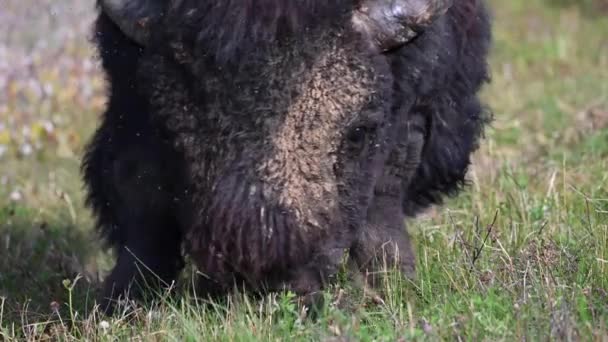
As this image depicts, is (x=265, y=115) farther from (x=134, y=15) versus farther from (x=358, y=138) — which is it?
(x=134, y=15)

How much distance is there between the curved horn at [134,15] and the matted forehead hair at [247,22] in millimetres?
265

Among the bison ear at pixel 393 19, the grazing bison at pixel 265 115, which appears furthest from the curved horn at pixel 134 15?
the bison ear at pixel 393 19

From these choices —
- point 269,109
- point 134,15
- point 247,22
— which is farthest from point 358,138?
point 134,15

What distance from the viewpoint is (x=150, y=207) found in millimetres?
4758

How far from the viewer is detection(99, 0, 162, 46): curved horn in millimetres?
4312

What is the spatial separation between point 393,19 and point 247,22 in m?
0.58

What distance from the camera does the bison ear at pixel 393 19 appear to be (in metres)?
4.22

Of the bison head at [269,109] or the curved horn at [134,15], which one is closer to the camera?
the bison head at [269,109]

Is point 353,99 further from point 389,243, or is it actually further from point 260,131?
point 389,243

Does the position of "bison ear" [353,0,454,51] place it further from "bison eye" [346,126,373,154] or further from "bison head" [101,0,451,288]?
"bison eye" [346,126,373,154]

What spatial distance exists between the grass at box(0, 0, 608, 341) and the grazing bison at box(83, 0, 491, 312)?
247 mm

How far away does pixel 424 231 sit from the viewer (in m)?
5.64

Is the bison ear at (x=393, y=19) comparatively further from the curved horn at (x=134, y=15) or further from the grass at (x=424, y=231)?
the grass at (x=424, y=231)

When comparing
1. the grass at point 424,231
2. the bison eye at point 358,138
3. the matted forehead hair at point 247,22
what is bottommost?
the grass at point 424,231
